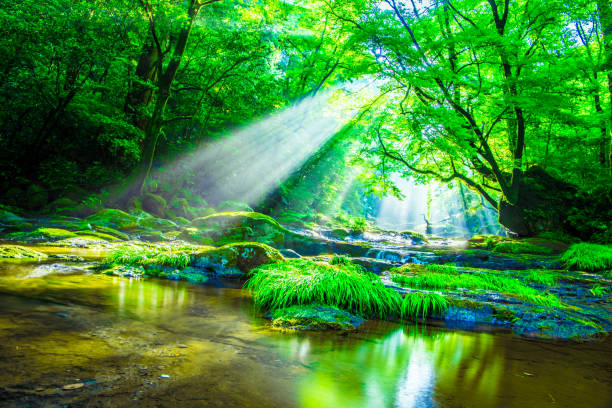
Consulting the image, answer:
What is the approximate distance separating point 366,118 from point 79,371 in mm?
16554

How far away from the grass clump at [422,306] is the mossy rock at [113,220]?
991 cm

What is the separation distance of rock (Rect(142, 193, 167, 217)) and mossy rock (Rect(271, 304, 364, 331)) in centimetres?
1272

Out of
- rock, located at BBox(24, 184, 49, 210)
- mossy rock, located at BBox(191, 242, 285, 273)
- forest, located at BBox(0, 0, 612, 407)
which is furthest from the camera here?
rock, located at BBox(24, 184, 49, 210)

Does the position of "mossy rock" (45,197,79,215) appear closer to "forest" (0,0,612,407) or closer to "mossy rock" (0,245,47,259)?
"forest" (0,0,612,407)

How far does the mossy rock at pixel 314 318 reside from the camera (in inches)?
144

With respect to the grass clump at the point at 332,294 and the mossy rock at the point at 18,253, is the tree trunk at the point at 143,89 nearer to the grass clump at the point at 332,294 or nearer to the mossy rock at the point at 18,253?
the mossy rock at the point at 18,253

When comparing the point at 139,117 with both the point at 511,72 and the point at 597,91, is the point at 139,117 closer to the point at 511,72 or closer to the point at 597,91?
the point at 511,72

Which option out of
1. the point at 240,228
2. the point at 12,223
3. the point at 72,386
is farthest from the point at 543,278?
the point at 12,223

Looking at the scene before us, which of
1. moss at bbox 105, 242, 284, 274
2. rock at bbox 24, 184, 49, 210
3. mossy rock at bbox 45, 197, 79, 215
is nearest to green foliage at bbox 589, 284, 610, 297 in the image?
moss at bbox 105, 242, 284, 274

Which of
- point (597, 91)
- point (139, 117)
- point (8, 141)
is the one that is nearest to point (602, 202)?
point (597, 91)

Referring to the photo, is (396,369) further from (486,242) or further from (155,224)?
(486,242)

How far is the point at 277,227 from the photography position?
12.0 meters

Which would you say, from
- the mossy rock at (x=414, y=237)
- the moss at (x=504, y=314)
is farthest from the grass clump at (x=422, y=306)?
the mossy rock at (x=414, y=237)

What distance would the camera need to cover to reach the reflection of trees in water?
2084 millimetres
